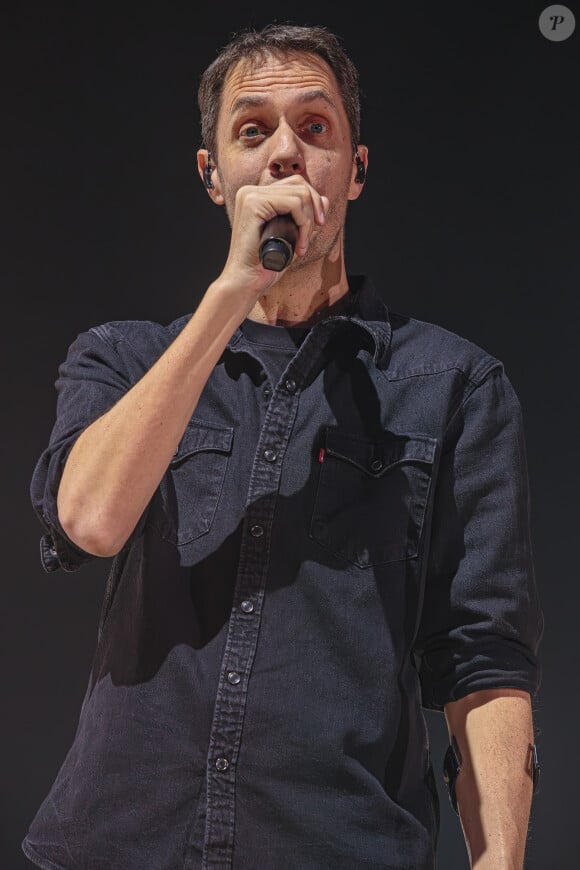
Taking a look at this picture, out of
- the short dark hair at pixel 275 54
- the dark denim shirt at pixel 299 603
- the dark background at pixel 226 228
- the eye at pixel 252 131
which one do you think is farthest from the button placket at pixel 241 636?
the dark background at pixel 226 228

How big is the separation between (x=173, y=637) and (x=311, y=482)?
0.26 metres

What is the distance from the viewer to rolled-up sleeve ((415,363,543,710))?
129 cm

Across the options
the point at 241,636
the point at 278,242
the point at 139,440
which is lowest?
the point at 241,636

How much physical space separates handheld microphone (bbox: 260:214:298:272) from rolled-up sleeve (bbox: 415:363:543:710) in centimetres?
35

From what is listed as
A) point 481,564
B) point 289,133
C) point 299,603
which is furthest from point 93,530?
point 289,133

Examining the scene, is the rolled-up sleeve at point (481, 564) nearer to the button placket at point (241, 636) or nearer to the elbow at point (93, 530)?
the button placket at point (241, 636)

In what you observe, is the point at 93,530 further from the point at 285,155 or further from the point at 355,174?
the point at 355,174

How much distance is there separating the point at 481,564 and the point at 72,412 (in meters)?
0.58

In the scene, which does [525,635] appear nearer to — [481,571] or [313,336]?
[481,571]

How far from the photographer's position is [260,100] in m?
1.48

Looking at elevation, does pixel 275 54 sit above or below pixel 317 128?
above

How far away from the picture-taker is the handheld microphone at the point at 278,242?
1.18 meters

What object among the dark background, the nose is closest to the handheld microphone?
the nose

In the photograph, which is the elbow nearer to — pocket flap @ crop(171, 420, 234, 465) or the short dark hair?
pocket flap @ crop(171, 420, 234, 465)
